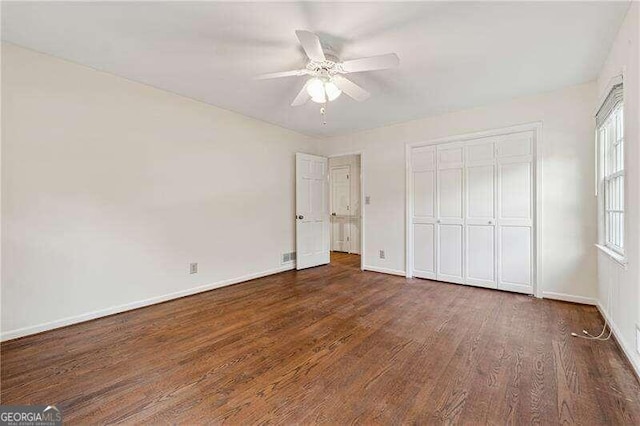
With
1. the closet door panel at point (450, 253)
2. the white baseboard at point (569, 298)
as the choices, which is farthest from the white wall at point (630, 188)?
the closet door panel at point (450, 253)

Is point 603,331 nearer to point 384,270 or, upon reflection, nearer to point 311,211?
point 384,270

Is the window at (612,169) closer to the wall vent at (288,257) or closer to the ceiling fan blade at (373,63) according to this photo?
the ceiling fan blade at (373,63)

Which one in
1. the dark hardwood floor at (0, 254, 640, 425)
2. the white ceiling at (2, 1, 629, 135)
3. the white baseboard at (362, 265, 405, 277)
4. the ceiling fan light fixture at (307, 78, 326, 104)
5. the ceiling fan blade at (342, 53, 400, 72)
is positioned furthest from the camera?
the white baseboard at (362, 265, 405, 277)

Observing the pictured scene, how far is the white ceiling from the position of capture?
190 centimetres

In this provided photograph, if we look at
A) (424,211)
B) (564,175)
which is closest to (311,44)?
(424,211)

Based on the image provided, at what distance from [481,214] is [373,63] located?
2652mm

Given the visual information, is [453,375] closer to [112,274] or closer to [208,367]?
[208,367]

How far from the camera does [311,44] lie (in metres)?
1.93

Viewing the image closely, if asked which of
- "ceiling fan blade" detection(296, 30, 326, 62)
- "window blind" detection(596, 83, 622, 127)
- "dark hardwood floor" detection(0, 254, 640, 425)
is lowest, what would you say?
"dark hardwood floor" detection(0, 254, 640, 425)

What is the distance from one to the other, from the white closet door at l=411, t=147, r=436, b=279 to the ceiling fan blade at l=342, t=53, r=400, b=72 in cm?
236

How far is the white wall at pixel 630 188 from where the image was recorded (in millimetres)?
1799

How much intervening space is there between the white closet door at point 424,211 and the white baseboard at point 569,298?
1308 mm

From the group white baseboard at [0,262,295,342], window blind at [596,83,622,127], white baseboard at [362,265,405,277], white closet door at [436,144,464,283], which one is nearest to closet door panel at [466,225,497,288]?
white closet door at [436,144,464,283]

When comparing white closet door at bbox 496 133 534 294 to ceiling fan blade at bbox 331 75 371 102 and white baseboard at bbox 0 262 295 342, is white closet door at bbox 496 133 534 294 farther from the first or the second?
white baseboard at bbox 0 262 295 342
